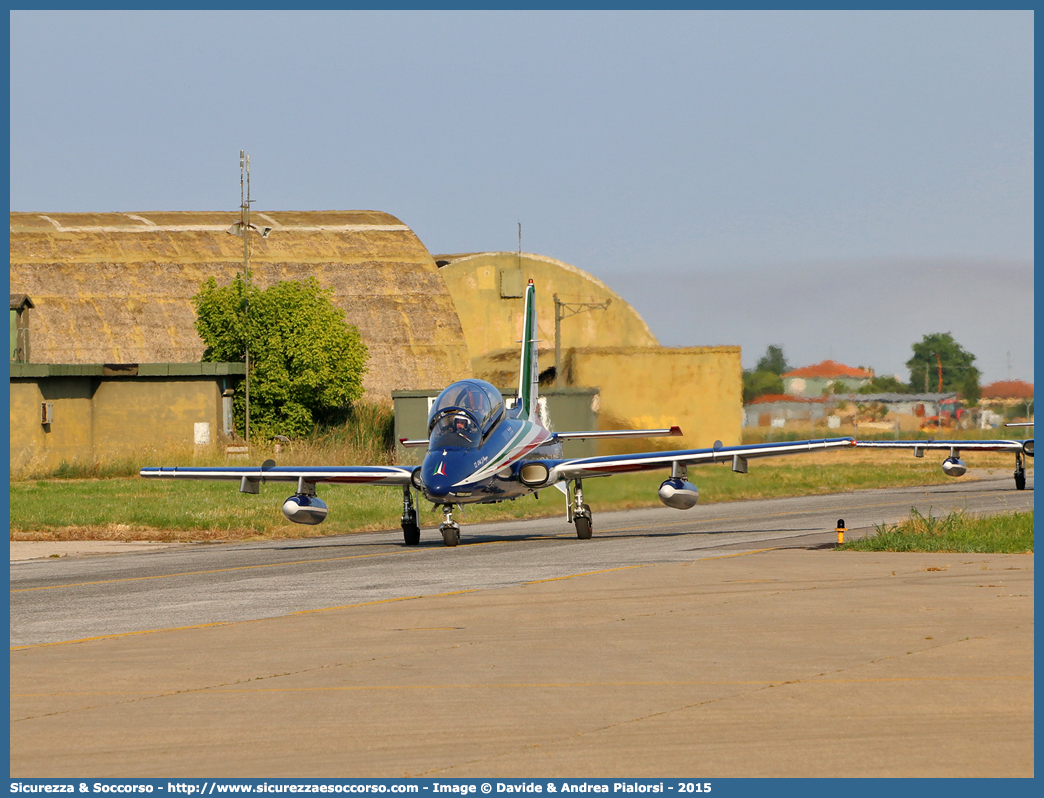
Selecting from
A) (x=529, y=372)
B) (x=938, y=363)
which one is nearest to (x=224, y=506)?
(x=529, y=372)

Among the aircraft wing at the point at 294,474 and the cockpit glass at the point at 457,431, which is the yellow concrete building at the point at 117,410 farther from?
the cockpit glass at the point at 457,431

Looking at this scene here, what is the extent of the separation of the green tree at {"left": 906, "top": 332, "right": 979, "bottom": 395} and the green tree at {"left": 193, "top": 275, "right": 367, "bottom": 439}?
194 feet

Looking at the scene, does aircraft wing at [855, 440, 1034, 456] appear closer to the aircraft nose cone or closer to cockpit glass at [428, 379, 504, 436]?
cockpit glass at [428, 379, 504, 436]

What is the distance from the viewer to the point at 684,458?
92.4 feet

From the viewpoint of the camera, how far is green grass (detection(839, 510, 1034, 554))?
881 inches

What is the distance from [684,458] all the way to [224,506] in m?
15.1

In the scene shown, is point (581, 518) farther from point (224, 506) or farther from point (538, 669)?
point (538, 669)

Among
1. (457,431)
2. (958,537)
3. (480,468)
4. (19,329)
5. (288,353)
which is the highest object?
(19,329)

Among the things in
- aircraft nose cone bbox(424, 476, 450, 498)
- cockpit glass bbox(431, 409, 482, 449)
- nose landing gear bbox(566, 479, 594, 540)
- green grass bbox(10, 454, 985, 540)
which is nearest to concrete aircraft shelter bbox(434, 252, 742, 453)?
green grass bbox(10, 454, 985, 540)

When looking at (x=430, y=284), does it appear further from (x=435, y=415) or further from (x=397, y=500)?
(x=435, y=415)

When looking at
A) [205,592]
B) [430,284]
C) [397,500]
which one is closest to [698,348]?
[430,284]

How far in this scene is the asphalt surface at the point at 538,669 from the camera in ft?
27.6

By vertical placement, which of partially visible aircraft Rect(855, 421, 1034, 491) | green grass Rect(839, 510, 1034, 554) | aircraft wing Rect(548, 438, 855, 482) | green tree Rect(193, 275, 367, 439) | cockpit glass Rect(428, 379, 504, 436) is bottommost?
green grass Rect(839, 510, 1034, 554)

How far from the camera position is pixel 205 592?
1920 cm
